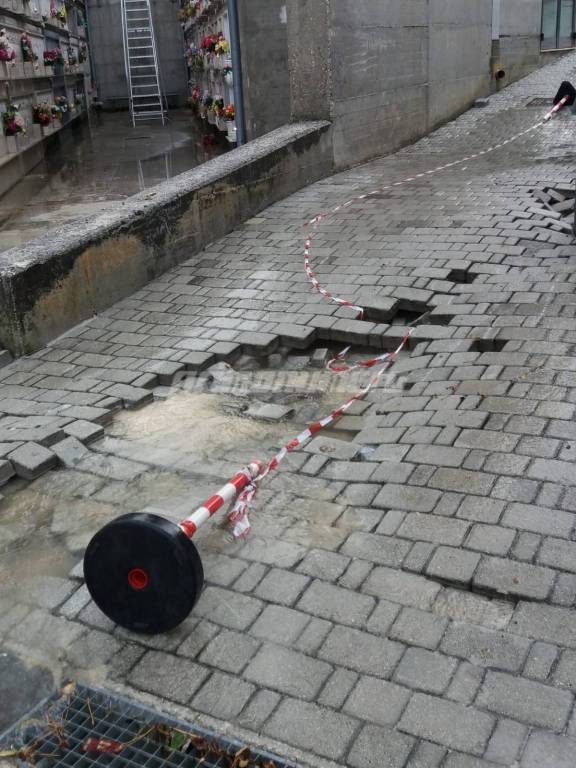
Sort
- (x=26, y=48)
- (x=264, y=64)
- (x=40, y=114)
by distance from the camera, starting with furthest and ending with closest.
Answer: (x=40, y=114) < (x=26, y=48) < (x=264, y=64)

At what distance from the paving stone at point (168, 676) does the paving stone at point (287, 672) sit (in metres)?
0.22

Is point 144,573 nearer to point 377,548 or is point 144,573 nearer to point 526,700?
point 377,548

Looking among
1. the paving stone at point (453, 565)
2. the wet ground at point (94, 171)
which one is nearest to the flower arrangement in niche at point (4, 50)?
the wet ground at point (94, 171)

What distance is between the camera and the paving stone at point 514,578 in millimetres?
3533

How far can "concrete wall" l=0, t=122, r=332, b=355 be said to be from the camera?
270 inches

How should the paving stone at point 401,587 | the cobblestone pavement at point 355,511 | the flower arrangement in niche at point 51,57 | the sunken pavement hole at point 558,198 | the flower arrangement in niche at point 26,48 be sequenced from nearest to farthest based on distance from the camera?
the cobblestone pavement at point 355,511 < the paving stone at point 401,587 < the sunken pavement hole at point 558,198 < the flower arrangement in niche at point 26,48 < the flower arrangement in niche at point 51,57

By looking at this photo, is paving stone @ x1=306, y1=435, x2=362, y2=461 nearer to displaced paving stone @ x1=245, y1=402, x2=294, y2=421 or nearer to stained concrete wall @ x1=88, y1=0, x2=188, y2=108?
displaced paving stone @ x1=245, y1=402, x2=294, y2=421

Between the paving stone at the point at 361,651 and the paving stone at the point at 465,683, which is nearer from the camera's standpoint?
the paving stone at the point at 465,683

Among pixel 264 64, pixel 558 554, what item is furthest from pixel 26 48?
pixel 558 554

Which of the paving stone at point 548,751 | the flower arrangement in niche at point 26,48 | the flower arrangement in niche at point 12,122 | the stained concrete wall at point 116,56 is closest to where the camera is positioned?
the paving stone at point 548,751

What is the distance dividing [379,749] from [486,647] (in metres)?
0.65

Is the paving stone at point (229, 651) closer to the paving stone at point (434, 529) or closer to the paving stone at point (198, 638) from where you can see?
the paving stone at point (198, 638)

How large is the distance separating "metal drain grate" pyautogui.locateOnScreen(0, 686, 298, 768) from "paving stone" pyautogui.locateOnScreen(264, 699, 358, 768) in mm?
112

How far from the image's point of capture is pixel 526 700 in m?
3.03
